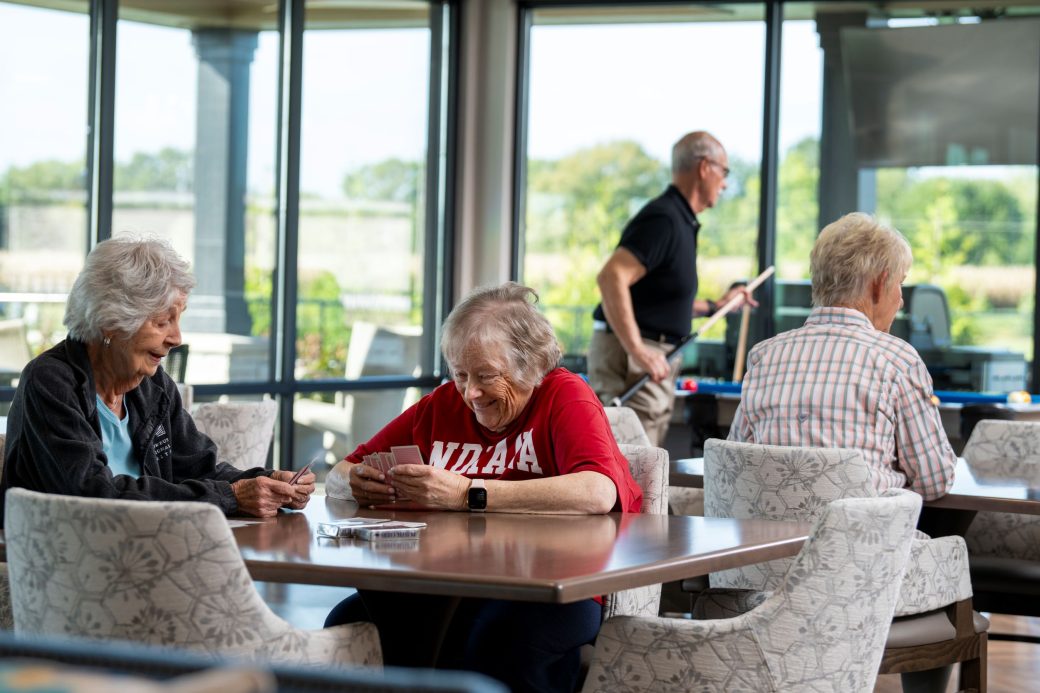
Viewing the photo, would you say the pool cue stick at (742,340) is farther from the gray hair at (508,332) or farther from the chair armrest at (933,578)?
the gray hair at (508,332)

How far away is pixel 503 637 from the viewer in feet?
8.17

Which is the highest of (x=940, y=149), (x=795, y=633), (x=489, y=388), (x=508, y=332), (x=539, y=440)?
(x=940, y=149)

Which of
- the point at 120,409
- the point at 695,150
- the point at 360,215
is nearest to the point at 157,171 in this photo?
the point at 360,215

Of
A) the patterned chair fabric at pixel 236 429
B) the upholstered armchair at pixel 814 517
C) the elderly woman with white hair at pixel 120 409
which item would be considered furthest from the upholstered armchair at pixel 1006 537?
the patterned chair fabric at pixel 236 429

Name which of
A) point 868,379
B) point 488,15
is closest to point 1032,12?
point 488,15

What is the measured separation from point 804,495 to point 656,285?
2.33 meters

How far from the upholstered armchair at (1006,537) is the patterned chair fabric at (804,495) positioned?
0.68 meters

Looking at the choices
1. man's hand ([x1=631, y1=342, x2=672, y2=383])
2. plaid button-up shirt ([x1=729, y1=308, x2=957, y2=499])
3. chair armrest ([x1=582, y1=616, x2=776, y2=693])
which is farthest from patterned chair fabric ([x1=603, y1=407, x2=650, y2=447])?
chair armrest ([x1=582, y1=616, x2=776, y2=693])

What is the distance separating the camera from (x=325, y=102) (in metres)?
7.16

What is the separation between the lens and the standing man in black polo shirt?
17.1 ft

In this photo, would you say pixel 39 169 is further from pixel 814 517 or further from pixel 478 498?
pixel 814 517

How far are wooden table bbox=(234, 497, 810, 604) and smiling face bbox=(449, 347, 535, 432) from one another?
258 millimetres

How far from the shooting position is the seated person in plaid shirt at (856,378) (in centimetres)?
324

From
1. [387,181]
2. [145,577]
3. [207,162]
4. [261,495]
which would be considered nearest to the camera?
[145,577]
